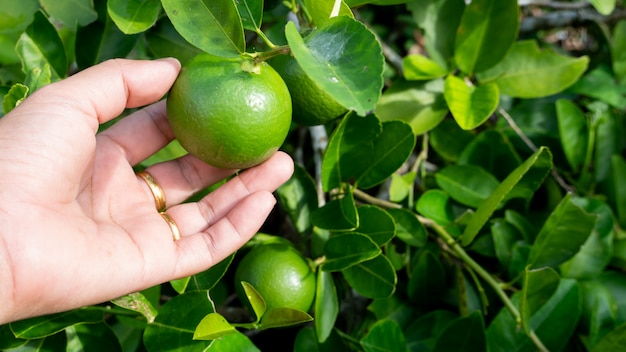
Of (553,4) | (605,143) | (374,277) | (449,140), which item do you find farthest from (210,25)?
(553,4)

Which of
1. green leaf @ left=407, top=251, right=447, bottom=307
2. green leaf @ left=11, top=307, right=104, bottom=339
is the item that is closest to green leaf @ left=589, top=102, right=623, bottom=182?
green leaf @ left=407, top=251, right=447, bottom=307

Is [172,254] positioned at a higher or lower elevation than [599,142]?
higher

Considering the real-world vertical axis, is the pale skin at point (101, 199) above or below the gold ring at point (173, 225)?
above

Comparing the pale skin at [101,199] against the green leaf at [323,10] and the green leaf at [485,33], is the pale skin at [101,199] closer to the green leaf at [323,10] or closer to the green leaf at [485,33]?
the green leaf at [323,10]

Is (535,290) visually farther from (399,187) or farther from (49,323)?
(49,323)

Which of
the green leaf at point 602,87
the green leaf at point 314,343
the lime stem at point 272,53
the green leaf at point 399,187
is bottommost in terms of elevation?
the green leaf at point 314,343

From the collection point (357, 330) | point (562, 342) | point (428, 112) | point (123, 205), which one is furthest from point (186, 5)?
point (562, 342)

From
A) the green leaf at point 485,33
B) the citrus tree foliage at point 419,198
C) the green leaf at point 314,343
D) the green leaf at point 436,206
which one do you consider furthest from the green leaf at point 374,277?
the green leaf at point 485,33

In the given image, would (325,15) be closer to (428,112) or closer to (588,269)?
(428,112)

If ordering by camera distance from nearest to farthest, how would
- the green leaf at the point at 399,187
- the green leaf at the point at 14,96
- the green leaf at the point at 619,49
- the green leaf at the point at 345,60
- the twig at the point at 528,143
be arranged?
the green leaf at the point at 345,60 → the green leaf at the point at 14,96 → the green leaf at the point at 399,187 → the twig at the point at 528,143 → the green leaf at the point at 619,49
